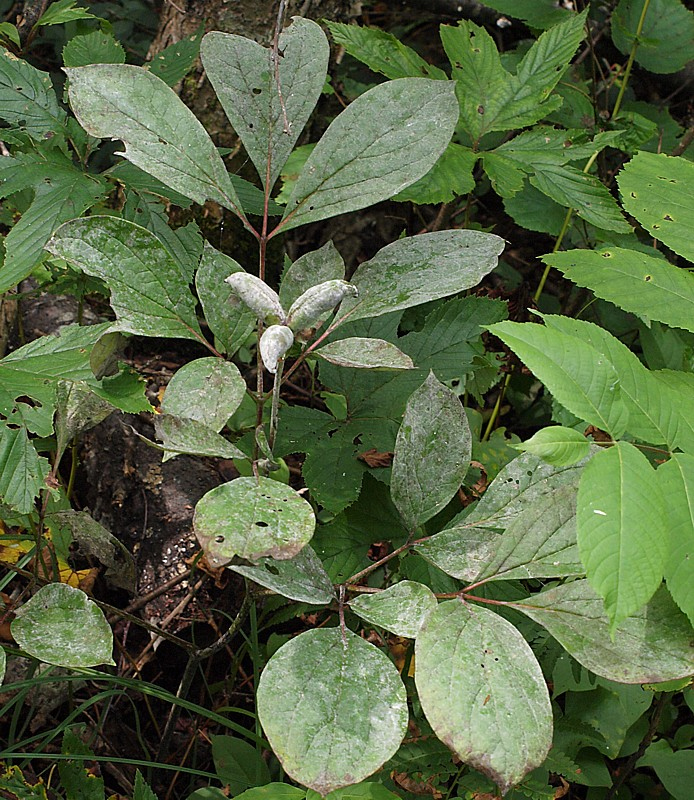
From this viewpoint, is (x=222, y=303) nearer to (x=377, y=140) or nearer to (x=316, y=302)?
(x=316, y=302)

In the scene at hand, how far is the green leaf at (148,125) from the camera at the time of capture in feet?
2.95

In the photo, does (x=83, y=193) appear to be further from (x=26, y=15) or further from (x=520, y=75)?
(x=520, y=75)

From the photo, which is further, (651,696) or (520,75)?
(520,75)

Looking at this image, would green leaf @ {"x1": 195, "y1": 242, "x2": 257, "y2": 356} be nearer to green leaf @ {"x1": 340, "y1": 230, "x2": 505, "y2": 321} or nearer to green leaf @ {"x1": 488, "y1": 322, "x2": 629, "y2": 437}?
green leaf @ {"x1": 340, "y1": 230, "x2": 505, "y2": 321}

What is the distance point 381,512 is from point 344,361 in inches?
18.7

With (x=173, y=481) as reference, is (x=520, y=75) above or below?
above

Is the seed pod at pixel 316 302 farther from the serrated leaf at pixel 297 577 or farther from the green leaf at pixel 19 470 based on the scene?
the green leaf at pixel 19 470

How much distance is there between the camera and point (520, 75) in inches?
69.6

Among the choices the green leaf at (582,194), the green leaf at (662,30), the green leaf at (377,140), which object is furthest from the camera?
the green leaf at (662,30)

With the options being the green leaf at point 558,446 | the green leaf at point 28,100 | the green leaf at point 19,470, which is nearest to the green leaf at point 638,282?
the green leaf at point 558,446

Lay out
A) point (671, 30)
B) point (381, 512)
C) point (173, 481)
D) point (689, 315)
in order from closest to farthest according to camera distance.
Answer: point (689, 315) → point (381, 512) → point (173, 481) → point (671, 30)

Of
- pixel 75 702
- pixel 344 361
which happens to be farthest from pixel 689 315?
pixel 75 702

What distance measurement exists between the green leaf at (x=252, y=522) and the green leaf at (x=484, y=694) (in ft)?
0.58

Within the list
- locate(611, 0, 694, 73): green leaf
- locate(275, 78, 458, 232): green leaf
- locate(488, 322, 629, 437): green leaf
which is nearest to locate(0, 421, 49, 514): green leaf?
locate(275, 78, 458, 232): green leaf
